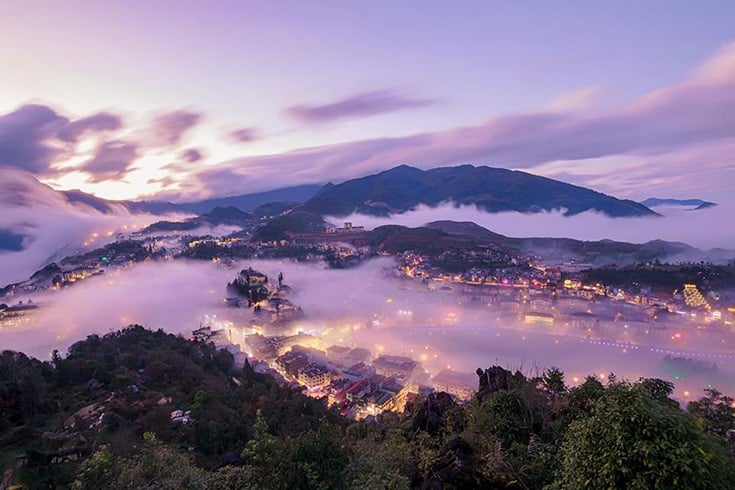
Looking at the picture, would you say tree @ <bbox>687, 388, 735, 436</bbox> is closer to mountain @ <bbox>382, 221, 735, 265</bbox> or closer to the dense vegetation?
the dense vegetation

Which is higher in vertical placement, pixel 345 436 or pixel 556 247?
pixel 345 436

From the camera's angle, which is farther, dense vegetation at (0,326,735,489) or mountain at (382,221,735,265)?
mountain at (382,221,735,265)

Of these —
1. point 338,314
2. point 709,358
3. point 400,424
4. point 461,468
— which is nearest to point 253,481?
point 461,468

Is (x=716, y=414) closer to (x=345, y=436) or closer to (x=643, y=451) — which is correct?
(x=643, y=451)

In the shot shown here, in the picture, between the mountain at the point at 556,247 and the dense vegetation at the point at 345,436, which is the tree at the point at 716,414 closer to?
the dense vegetation at the point at 345,436

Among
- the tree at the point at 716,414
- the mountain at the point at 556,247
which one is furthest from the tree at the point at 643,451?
the mountain at the point at 556,247

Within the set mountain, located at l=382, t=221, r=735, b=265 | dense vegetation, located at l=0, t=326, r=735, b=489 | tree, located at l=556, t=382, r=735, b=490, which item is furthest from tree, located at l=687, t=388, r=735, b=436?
mountain, located at l=382, t=221, r=735, b=265

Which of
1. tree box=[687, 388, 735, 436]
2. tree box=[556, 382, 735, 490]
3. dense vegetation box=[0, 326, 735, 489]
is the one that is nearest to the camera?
tree box=[556, 382, 735, 490]

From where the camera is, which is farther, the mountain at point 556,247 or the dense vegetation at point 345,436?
the mountain at point 556,247

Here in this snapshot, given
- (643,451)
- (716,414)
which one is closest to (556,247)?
(716,414)
